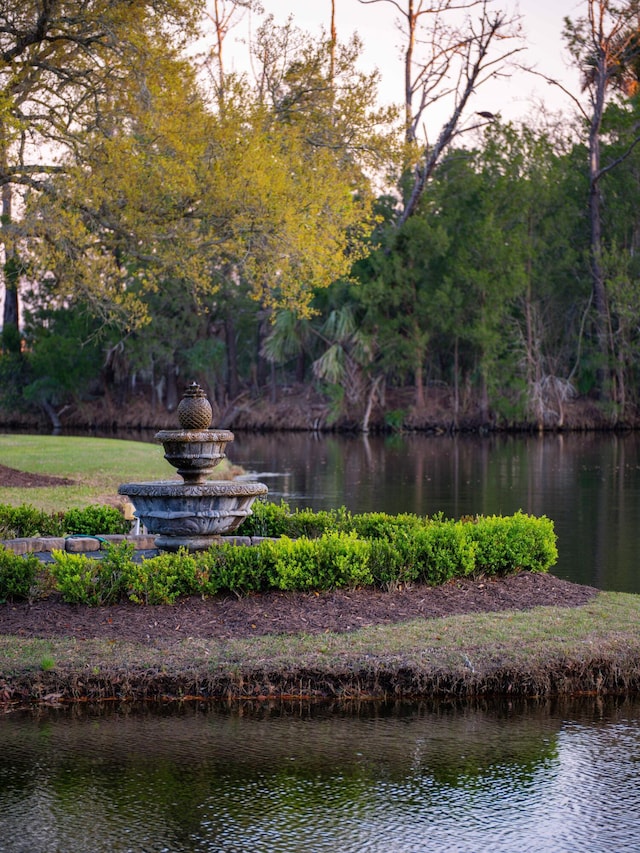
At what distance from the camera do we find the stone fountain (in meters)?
11.2

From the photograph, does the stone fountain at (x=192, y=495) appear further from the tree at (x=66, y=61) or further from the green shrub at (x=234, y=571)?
the tree at (x=66, y=61)

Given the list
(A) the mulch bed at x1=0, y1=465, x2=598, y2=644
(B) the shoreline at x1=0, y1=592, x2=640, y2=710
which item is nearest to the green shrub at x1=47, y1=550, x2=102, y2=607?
(A) the mulch bed at x1=0, y1=465, x2=598, y2=644

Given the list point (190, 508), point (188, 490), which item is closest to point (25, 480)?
point (190, 508)

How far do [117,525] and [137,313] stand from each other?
483 inches

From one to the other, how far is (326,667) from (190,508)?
10.2 feet

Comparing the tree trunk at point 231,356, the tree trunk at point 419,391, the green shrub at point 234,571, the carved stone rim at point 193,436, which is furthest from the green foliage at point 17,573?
the tree trunk at point 231,356

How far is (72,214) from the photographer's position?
2067 cm

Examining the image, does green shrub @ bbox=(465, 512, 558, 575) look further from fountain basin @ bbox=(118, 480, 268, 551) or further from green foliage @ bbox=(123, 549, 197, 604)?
green foliage @ bbox=(123, 549, 197, 604)

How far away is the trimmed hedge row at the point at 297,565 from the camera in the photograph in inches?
394

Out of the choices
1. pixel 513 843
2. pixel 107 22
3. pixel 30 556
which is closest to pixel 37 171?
pixel 107 22

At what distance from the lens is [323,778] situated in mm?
6863

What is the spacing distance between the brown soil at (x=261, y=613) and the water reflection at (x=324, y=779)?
133 cm

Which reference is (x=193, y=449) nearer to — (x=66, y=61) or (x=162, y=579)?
(x=162, y=579)

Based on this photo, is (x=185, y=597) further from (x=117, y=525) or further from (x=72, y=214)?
(x=72, y=214)
